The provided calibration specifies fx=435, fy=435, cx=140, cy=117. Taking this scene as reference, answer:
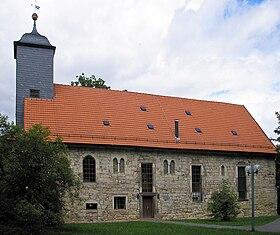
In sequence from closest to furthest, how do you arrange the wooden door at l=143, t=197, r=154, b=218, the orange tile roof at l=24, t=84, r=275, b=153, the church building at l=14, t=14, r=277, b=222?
the church building at l=14, t=14, r=277, b=222 → the orange tile roof at l=24, t=84, r=275, b=153 → the wooden door at l=143, t=197, r=154, b=218

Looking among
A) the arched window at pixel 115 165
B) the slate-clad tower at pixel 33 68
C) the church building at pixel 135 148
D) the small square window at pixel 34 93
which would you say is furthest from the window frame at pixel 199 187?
the small square window at pixel 34 93

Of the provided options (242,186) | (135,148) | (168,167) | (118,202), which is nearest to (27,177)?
(118,202)

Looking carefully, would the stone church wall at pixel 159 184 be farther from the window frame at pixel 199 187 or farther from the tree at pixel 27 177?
the tree at pixel 27 177

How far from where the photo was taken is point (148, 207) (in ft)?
94.4

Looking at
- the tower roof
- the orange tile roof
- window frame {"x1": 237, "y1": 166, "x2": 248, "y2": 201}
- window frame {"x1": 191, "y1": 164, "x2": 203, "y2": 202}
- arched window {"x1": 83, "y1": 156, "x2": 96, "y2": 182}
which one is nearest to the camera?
arched window {"x1": 83, "y1": 156, "x2": 96, "y2": 182}

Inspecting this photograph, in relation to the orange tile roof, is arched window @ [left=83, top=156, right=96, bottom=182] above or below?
below

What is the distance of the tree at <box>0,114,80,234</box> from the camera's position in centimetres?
1614

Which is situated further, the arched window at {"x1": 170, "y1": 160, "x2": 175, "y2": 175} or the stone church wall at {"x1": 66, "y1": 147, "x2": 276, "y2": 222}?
the arched window at {"x1": 170, "y1": 160, "x2": 175, "y2": 175}

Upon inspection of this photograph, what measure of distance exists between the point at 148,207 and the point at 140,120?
6175 mm

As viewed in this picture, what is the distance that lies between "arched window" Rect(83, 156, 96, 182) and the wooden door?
12.9 feet

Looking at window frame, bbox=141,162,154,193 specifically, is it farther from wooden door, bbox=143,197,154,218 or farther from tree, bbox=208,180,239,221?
tree, bbox=208,180,239,221

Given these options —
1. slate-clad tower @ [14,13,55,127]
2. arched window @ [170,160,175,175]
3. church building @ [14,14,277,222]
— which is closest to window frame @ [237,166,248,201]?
church building @ [14,14,277,222]

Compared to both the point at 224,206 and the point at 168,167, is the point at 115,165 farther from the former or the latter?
the point at 224,206

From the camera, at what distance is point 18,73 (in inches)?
1134
